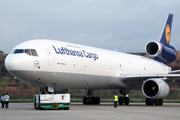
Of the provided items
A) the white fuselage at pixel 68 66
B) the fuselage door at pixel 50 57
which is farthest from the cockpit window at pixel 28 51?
the fuselage door at pixel 50 57

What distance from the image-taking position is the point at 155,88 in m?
21.8

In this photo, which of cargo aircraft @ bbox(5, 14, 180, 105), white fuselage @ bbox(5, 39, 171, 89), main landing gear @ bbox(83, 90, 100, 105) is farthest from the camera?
main landing gear @ bbox(83, 90, 100, 105)

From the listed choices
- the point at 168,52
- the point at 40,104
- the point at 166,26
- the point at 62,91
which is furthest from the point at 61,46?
the point at 166,26

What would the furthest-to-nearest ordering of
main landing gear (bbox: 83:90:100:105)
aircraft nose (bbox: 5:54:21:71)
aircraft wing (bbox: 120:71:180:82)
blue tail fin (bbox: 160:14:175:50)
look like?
blue tail fin (bbox: 160:14:175:50) → main landing gear (bbox: 83:90:100:105) → aircraft wing (bbox: 120:71:180:82) → aircraft nose (bbox: 5:54:21:71)

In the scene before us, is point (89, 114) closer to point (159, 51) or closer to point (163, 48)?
point (159, 51)

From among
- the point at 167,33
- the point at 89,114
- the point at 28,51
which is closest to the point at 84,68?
the point at 28,51

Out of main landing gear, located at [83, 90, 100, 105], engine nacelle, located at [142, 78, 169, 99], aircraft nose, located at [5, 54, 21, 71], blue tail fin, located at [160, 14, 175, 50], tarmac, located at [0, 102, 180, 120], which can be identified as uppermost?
blue tail fin, located at [160, 14, 175, 50]

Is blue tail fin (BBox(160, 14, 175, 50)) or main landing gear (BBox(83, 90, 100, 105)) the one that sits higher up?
blue tail fin (BBox(160, 14, 175, 50))

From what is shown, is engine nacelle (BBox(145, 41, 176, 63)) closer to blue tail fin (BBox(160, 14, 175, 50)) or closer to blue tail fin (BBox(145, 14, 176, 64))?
blue tail fin (BBox(145, 14, 176, 64))

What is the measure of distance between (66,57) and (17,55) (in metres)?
3.23

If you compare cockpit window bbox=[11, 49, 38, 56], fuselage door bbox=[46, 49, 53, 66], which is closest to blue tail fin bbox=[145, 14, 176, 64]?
fuselage door bbox=[46, 49, 53, 66]

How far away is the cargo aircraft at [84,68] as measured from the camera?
54.2 feet

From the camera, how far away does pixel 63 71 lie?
1770cm

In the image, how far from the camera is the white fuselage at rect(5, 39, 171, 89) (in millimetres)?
16328
